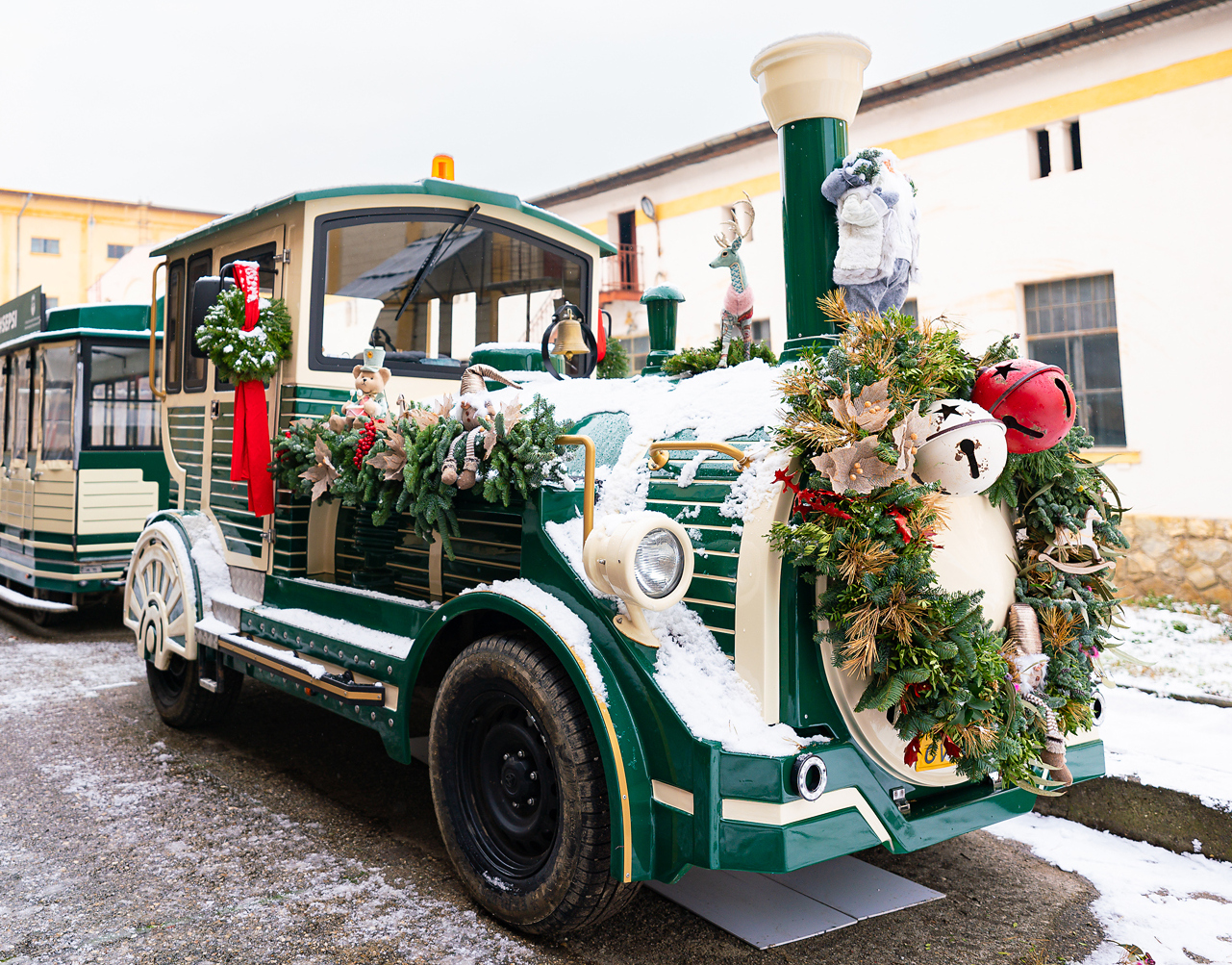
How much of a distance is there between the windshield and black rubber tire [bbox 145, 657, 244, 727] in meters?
1.85

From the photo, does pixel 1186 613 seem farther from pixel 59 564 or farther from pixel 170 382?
pixel 59 564

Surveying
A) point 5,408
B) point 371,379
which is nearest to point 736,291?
point 371,379

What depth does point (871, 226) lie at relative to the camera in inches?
107

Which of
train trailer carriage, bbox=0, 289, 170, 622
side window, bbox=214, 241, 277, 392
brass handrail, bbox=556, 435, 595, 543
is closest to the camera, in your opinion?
brass handrail, bbox=556, 435, 595, 543

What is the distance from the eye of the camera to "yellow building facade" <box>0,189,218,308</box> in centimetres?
2603

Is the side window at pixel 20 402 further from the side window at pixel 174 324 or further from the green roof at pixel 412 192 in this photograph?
the green roof at pixel 412 192

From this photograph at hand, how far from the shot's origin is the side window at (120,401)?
8102 mm

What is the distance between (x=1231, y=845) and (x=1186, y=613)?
4687mm

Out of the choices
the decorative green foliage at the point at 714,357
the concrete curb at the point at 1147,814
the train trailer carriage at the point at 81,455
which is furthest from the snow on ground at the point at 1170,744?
the train trailer carriage at the point at 81,455

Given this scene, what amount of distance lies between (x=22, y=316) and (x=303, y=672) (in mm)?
7466

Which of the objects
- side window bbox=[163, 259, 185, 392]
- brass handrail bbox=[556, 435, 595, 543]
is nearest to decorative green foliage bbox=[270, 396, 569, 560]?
brass handrail bbox=[556, 435, 595, 543]

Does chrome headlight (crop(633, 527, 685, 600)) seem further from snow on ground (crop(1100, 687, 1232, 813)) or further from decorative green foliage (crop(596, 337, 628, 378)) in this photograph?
decorative green foliage (crop(596, 337, 628, 378))

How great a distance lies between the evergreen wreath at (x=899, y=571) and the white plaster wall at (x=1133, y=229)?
15.6 feet

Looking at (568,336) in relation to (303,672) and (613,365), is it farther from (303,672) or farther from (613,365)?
(303,672)
